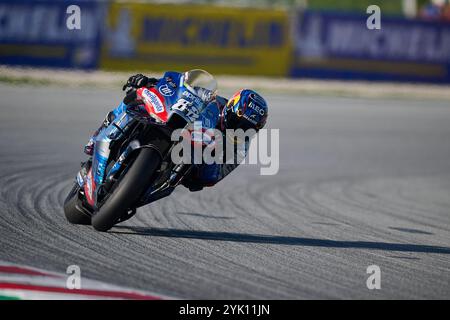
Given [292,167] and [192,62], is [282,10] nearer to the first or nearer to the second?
[192,62]

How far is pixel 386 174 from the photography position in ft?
41.6

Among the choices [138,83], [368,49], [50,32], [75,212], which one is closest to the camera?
[138,83]

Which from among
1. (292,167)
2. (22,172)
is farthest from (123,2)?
(22,172)

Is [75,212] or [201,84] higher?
[201,84]

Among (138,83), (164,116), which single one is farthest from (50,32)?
(164,116)

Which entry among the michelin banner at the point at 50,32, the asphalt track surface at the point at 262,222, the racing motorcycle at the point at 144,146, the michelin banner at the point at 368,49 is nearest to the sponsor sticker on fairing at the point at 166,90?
the racing motorcycle at the point at 144,146

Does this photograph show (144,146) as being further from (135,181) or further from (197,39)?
(197,39)

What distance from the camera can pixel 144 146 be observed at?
20.0 feet

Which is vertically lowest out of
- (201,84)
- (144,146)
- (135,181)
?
(135,181)

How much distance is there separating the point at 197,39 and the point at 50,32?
3889 mm

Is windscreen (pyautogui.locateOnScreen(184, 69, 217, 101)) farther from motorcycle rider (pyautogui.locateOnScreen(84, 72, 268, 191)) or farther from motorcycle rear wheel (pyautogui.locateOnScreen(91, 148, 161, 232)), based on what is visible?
motorcycle rear wheel (pyautogui.locateOnScreen(91, 148, 161, 232))

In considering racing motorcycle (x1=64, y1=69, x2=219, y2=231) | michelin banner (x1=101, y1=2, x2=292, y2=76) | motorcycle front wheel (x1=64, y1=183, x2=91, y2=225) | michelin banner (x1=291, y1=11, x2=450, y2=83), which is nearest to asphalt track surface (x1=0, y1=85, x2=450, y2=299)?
motorcycle front wheel (x1=64, y1=183, x2=91, y2=225)

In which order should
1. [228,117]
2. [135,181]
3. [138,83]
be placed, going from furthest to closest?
[138,83]
[228,117]
[135,181]
